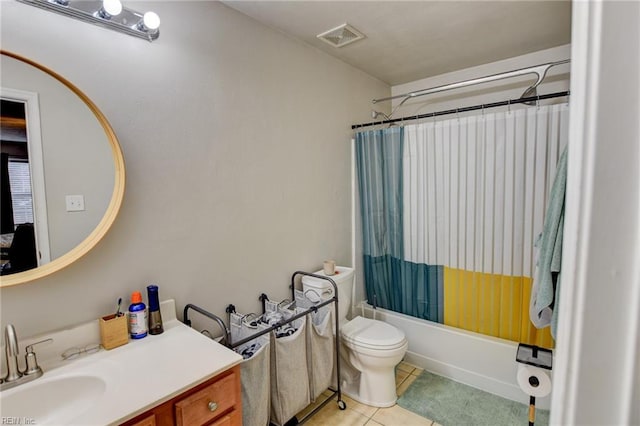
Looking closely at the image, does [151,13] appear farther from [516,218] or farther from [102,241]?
[516,218]

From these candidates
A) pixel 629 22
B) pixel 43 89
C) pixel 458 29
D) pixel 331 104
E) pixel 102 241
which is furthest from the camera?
pixel 331 104

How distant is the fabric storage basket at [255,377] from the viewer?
1562 mm

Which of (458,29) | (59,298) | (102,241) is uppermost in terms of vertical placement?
(458,29)

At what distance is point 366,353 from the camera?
6.88ft

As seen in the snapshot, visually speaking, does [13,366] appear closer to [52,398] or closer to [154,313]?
[52,398]

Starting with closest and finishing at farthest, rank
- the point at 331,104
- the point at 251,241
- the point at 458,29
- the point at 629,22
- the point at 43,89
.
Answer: the point at 629,22
the point at 43,89
the point at 251,241
the point at 458,29
the point at 331,104

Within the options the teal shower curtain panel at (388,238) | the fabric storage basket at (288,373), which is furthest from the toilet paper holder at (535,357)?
the fabric storage basket at (288,373)

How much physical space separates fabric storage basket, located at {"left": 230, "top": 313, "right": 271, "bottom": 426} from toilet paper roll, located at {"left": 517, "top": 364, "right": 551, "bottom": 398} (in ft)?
4.42

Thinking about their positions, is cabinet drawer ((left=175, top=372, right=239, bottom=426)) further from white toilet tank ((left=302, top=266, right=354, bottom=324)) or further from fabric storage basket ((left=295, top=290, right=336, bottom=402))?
white toilet tank ((left=302, top=266, right=354, bottom=324))

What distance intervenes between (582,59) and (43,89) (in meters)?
1.66

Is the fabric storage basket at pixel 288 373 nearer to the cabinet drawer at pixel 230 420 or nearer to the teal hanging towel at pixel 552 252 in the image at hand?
the cabinet drawer at pixel 230 420

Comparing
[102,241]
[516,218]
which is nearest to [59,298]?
[102,241]

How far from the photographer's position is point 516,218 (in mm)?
2258

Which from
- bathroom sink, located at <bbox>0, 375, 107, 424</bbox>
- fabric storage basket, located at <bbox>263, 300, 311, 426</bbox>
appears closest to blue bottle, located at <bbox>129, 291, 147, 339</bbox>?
bathroom sink, located at <bbox>0, 375, 107, 424</bbox>
